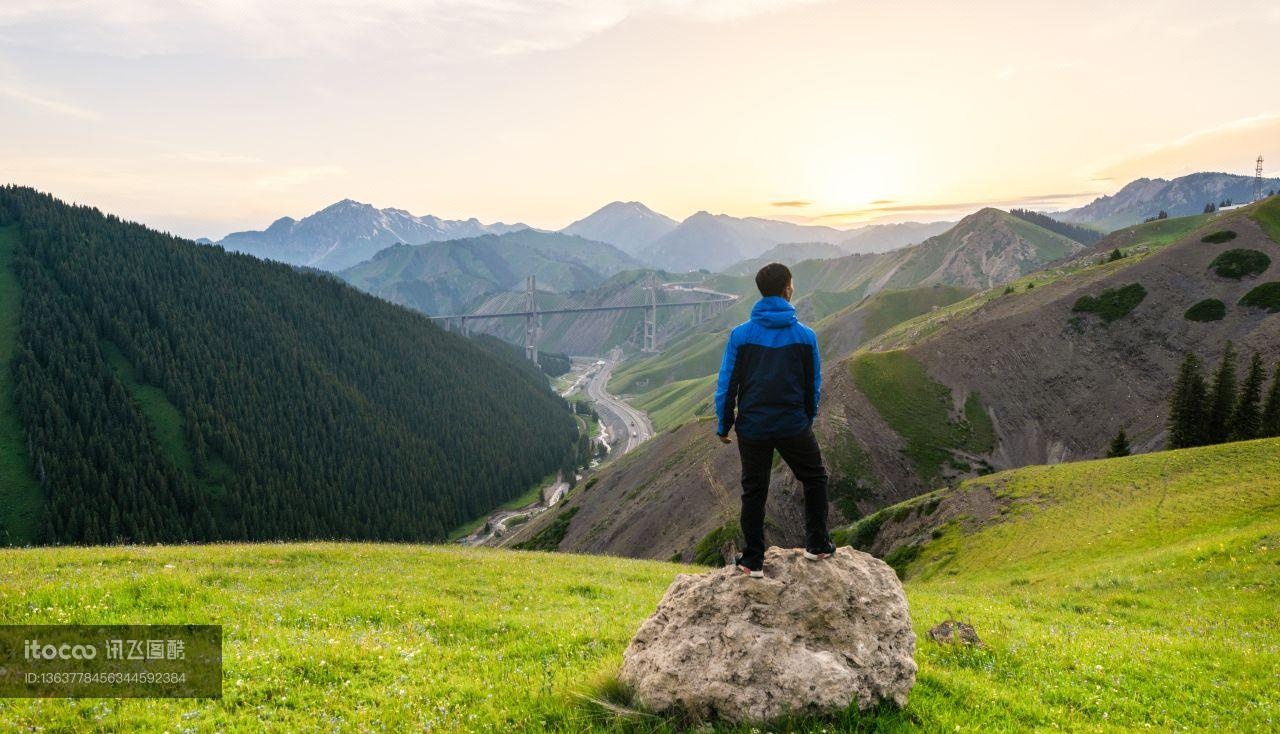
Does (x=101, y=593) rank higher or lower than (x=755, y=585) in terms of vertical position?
lower

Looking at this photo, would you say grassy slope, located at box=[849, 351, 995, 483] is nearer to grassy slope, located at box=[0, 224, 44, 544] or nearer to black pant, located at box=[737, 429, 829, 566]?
black pant, located at box=[737, 429, 829, 566]

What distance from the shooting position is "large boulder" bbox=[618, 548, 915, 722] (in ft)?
28.5

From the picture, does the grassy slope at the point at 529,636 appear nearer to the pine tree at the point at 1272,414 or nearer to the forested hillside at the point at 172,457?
the pine tree at the point at 1272,414

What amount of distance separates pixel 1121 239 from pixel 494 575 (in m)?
225

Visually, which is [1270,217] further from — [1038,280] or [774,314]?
[774,314]

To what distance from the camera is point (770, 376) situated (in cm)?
1001

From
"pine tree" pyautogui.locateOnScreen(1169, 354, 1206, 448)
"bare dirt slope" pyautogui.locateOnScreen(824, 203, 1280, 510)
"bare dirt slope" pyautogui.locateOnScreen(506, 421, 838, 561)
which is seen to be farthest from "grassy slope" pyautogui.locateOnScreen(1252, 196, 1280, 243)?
"bare dirt slope" pyautogui.locateOnScreen(506, 421, 838, 561)

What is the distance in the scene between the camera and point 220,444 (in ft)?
567

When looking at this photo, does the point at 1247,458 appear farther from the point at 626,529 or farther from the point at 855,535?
the point at 626,529

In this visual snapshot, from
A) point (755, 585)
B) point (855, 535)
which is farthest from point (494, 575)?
point (855, 535)

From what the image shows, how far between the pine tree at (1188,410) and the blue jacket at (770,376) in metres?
76.3

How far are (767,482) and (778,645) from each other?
2630 millimetres

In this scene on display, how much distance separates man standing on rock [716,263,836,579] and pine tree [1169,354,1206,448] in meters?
→ 76.0

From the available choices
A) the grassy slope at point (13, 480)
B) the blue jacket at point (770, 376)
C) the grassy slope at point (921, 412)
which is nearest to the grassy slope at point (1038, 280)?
the grassy slope at point (921, 412)
